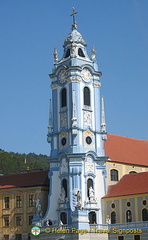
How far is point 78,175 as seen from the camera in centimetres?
5562

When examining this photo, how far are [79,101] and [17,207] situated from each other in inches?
587

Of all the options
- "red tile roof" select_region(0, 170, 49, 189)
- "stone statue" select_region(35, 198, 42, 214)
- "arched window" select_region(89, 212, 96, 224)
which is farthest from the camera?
"red tile roof" select_region(0, 170, 49, 189)

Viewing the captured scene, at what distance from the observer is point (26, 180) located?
2443 inches

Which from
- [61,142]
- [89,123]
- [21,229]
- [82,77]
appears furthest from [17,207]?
[82,77]

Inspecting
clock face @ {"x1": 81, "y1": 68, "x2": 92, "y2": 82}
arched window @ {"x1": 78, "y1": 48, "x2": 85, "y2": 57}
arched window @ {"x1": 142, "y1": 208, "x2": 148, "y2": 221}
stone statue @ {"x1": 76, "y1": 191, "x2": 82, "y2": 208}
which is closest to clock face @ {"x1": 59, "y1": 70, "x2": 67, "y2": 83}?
clock face @ {"x1": 81, "y1": 68, "x2": 92, "y2": 82}

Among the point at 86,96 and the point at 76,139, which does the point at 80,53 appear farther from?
the point at 76,139

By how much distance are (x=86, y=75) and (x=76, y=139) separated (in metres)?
8.25

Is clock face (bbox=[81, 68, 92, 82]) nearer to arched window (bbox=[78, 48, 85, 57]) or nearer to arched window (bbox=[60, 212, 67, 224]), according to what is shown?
arched window (bbox=[78, 48, 85, 57])

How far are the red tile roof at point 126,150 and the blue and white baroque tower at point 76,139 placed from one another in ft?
7.41

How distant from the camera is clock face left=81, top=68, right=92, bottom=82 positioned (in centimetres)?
5966

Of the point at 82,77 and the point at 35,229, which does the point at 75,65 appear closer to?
the point at 82,77

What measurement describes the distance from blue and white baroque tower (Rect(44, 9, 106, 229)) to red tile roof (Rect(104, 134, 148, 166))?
7.41ft

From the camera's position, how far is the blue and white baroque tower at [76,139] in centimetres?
5556

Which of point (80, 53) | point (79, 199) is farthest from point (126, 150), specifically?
point (80, 53)
